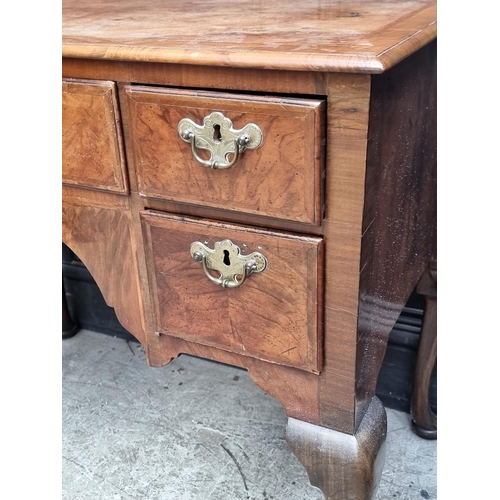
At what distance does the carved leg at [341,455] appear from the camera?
772mm

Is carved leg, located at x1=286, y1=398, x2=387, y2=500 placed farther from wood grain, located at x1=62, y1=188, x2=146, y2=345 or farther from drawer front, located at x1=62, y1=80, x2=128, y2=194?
drawer front, located at x1=62, y1=80, x2=128, y2=194

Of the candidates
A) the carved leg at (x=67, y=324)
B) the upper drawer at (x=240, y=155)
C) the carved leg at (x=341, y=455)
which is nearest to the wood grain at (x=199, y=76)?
the upper drawer at (x=240, y=155)

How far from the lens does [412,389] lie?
1220 mm

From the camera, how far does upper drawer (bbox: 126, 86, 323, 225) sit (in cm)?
62

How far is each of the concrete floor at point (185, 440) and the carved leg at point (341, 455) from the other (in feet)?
1.24

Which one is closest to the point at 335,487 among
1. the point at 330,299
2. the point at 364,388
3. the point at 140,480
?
the point at 364,388

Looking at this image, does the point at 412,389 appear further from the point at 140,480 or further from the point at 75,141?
the point at 75,141

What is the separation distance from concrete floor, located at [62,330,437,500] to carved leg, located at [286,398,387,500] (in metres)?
0.38

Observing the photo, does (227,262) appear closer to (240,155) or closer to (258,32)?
(240,155)

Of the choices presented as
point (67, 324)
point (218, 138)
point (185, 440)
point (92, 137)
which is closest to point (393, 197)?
point (218, 138)

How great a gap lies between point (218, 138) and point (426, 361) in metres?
0.71

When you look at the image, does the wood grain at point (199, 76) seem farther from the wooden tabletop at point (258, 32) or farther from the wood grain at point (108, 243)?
the wood grain at point (108, 243)
